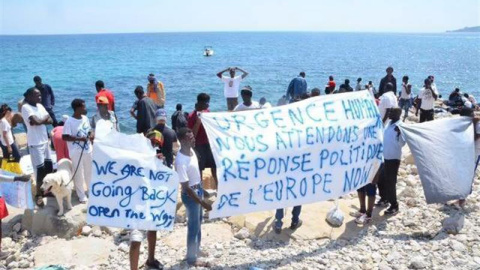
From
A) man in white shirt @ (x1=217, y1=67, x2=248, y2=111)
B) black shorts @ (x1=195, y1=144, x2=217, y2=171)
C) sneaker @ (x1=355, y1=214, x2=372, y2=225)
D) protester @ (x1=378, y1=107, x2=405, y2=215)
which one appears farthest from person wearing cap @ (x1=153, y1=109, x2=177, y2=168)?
man in white shirt @ (x1=217, y1=67, x2=248, y2=111)

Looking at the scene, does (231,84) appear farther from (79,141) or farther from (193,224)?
(193,224)

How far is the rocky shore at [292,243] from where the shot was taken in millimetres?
6418

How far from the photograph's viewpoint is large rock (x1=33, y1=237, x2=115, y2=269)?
21.3 feet

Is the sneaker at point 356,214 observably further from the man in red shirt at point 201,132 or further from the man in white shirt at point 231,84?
the man in white shirt at point 231,84

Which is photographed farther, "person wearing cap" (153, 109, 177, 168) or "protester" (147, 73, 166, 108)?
"protester" (147, 73, 166, 108)

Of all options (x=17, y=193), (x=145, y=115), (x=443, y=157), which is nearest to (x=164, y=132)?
(x=145, y=115)

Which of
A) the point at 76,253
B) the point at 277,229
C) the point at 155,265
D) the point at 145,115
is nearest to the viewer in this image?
the point at 155,265

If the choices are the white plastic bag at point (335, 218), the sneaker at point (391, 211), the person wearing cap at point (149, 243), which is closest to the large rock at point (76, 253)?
the person wearing cap at point (149, 243)

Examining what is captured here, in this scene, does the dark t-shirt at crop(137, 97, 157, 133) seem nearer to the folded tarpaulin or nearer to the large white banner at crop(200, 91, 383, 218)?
the large white banner at crop(200, 91, 383, 218)

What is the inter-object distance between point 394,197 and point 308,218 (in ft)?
5.43

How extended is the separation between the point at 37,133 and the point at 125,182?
9.69 ft

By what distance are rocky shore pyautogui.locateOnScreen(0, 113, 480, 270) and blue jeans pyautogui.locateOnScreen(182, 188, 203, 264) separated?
0.91 feet

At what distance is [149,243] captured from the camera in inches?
236

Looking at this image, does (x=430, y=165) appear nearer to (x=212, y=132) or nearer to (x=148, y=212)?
(x=212, y=132)
